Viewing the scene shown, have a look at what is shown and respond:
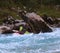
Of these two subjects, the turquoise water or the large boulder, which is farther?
the large boulder

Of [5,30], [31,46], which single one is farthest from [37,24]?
[31,46]

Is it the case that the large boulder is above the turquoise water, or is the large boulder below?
above

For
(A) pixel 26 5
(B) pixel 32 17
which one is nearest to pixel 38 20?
(B) pixel 32 17

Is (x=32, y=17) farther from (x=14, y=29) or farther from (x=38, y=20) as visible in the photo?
(x=14, y=29)

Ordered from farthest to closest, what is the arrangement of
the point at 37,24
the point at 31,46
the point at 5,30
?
the point at 5,30
the point at 37,24
the point at 31,46

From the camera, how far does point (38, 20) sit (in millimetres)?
43469

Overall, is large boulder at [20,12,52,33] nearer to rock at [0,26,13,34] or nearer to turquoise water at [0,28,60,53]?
rock at [0,26,13,34]

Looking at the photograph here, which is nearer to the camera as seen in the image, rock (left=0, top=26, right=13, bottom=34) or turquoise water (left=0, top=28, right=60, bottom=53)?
turquoise water (left=0, top=28, right=60, bottom=53)

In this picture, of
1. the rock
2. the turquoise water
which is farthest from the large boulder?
the turquoise water

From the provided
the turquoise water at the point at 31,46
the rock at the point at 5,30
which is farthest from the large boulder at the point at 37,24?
the turquoise water at the point at 31,46

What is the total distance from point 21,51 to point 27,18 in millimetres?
23267

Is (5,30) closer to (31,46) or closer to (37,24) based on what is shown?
(37,24)

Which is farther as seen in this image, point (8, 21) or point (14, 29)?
point (8, 21)

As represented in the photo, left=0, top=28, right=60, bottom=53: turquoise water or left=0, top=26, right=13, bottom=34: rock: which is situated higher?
left=0, top=26, right=13, bottom=34: rock
